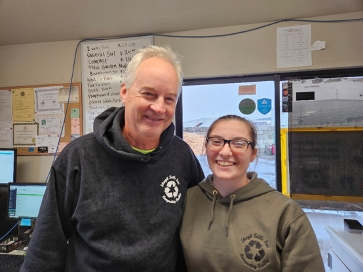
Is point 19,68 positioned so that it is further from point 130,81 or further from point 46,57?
point 130,81

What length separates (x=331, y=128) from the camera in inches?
69.5

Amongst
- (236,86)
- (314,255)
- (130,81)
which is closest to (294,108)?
(236,86)

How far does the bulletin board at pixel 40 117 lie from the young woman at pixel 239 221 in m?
1.50

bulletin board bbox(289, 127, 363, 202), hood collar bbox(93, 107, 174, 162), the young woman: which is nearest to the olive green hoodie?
the young woman

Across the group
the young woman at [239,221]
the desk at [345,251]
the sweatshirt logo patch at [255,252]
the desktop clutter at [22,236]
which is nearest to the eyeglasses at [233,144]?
the young woman at [239,221]

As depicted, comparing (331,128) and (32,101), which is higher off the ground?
(32,101)

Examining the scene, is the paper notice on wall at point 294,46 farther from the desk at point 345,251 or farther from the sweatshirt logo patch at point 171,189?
the sweatshirt logo patch at point 171,189

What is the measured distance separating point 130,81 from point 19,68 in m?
1.88

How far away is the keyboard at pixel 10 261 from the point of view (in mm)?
1497

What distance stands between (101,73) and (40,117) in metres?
0.70

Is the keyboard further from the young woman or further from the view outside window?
the view outside window

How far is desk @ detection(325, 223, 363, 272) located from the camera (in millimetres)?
1128

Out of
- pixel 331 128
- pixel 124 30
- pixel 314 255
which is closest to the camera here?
pixel 314 255

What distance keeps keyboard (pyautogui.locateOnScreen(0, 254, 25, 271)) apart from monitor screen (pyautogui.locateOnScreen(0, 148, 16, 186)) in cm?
62
